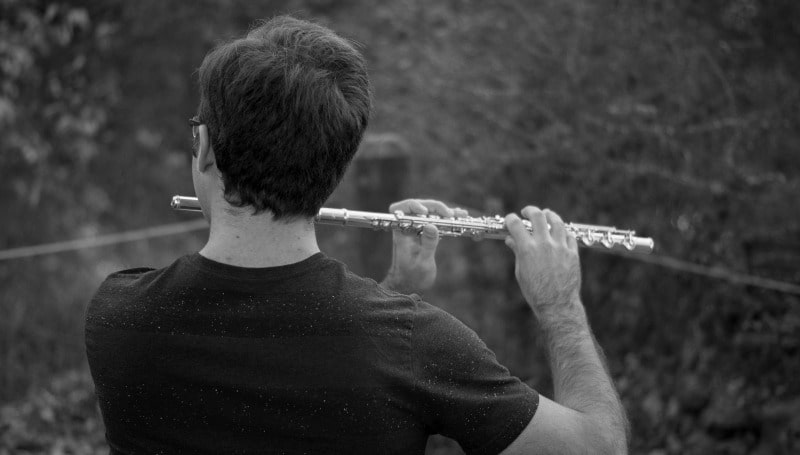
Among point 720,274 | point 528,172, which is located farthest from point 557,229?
point 528,172

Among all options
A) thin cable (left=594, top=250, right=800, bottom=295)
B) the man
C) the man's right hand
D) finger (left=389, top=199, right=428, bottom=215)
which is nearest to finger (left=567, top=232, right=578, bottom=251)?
the man's right hand

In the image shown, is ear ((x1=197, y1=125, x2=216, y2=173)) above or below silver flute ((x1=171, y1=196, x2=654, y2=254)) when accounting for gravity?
above

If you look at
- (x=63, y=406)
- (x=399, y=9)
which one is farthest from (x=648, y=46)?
(x=63, y=406)

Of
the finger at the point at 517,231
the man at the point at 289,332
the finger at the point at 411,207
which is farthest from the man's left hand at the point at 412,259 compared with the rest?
the man at the point at 289,332

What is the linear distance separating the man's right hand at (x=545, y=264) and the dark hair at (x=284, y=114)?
463 millimetres

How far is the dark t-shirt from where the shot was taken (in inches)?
57.4

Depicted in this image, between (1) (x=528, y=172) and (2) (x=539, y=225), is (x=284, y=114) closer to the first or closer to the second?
(2) (x=539, y=225)

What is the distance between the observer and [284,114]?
4.79ft

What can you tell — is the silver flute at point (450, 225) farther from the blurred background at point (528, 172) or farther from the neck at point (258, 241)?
the blurred background at point (528, 172)

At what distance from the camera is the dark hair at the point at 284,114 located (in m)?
1.46

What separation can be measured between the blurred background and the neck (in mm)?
2152

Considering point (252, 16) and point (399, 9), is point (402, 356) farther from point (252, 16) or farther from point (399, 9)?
point (252, 16)

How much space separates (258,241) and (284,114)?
0.73 feet

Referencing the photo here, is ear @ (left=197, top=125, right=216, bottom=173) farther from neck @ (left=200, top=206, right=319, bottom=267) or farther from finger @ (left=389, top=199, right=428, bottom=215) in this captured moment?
finger @ (left=389, top=199, right=428, bottom=215)
